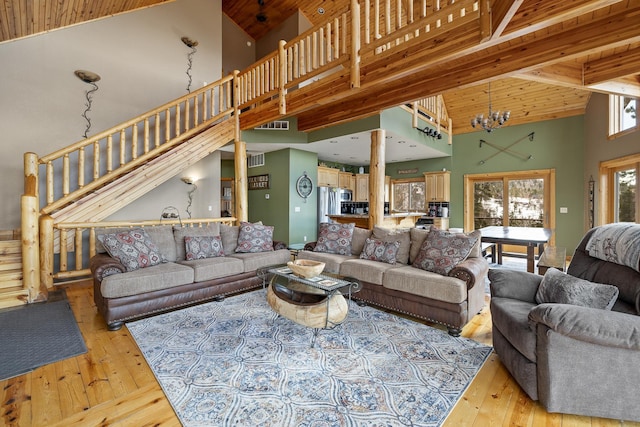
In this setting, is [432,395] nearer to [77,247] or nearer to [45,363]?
[45,363]

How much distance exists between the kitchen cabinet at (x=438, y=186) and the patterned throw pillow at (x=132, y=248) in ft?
→ 24.1

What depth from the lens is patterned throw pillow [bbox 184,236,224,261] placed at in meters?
3.89

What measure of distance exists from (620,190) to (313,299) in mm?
6015

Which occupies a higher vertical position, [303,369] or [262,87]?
[262,87]

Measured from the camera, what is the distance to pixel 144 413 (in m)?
1.73

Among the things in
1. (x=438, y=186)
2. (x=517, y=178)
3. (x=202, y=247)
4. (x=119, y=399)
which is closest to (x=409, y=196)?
(x=438, y=186)

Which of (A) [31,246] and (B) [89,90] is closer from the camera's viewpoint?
(A) [31,246]

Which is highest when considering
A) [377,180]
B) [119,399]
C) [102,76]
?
[102,76]

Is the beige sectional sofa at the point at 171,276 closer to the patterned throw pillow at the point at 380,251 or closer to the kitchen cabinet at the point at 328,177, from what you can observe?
the patterned throw pillow at the point at 380,251

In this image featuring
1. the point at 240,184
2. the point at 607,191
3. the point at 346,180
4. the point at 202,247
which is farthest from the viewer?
the point at 346,180

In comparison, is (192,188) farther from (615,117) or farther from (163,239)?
(615,117)

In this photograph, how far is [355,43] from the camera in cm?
375

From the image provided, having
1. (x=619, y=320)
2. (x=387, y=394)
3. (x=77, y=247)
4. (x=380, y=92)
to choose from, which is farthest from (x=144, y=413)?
(x=380, y=92)

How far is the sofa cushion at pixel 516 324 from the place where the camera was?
181cm
